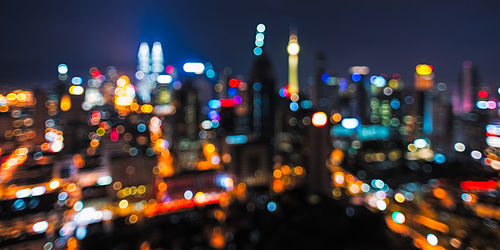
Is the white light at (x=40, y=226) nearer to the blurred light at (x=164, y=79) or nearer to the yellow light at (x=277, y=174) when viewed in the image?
the yellow light at (x=277, y=174)

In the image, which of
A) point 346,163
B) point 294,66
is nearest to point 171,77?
point 294,66

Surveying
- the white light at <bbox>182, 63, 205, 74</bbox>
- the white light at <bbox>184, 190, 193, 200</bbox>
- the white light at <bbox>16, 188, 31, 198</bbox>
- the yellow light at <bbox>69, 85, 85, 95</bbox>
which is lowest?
the white light at <bbox>184, 190, 193, 200</bbox>

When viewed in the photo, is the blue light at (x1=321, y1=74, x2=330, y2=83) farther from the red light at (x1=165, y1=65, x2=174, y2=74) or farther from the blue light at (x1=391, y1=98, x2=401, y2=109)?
the red light at (x1=165, y1=65, x2=174, y2=74)

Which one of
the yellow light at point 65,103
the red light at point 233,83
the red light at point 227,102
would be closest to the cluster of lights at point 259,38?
the yellow light at point 65,103

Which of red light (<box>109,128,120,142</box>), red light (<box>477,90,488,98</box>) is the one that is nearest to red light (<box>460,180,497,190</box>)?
red light (<box>477,90,488,98</box>)

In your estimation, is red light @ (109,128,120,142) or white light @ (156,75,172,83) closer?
red light @ (109,128,120,142)

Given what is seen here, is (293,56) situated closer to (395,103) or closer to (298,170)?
(298,170)
